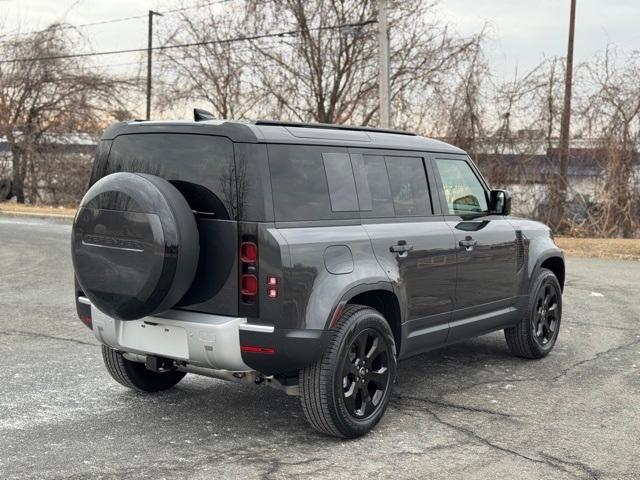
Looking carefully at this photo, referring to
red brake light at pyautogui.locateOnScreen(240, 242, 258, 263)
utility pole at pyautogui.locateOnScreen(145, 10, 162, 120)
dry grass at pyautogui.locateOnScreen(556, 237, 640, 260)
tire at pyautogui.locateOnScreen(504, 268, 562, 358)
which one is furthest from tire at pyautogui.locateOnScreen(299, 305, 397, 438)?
utility pole at pyautogui.locateOnScreen(145, 10, 162, 120)

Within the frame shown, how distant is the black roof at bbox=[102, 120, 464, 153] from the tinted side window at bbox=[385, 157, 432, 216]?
11cm

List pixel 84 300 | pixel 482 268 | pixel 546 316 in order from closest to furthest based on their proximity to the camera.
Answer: pixel 84 300, pixel 482 268, pixel 546 316

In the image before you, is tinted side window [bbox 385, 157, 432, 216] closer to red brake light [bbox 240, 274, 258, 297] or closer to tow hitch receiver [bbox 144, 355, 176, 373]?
red brake light [bbox 240, 274, 258, 297]

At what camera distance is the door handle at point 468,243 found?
596cm

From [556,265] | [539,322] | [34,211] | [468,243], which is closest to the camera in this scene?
[468,243]

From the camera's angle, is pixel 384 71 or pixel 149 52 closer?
pixel 384 71

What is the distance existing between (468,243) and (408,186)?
704 millimetres

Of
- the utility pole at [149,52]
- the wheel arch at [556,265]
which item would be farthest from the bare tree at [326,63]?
the wheel arch at [556,265]

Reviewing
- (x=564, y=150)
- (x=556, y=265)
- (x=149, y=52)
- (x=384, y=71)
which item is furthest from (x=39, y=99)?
(x=556, y=265)

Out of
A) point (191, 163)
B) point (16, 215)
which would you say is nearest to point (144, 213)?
point (191, 163)

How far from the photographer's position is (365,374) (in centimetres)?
502

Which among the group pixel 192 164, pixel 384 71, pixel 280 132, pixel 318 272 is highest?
pixel 384 71

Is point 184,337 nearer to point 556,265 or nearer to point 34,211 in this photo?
point 556,265

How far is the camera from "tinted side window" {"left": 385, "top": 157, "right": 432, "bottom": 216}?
18.3 feet
